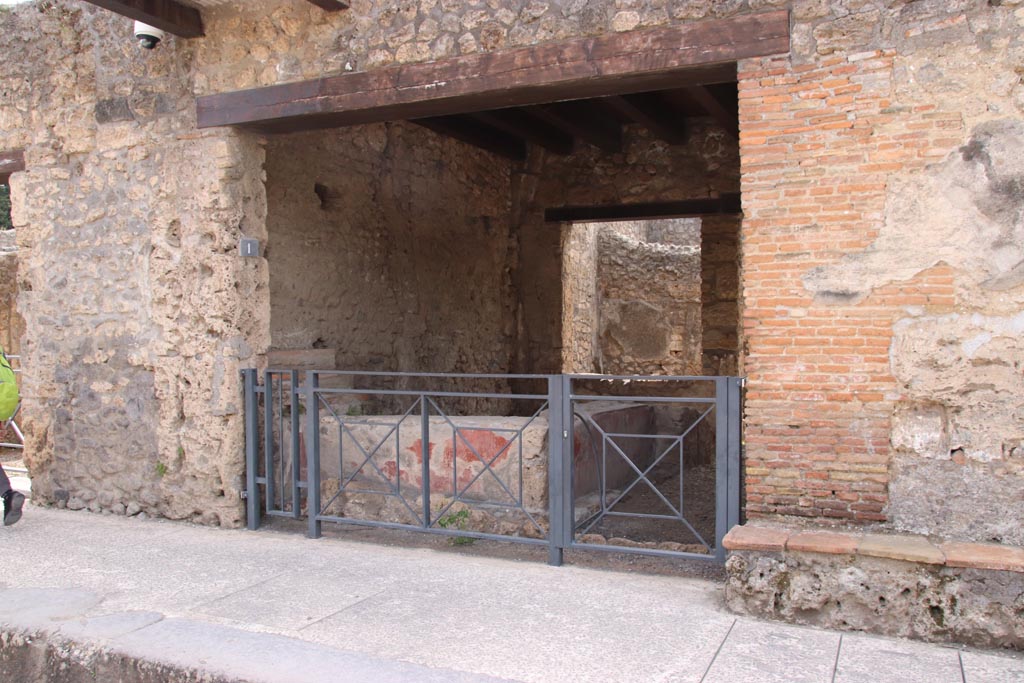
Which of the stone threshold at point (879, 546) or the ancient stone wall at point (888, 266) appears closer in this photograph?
the stone threshold at point (879, 546)

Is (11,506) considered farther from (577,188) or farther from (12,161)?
(577,188)

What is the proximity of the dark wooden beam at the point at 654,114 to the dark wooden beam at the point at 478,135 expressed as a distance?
1.43 metres

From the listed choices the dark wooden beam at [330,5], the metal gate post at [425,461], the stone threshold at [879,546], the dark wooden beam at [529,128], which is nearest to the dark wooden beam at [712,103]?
the dark wooden beam at [529,128]

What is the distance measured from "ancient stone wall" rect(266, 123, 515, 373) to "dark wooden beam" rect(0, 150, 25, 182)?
183 cm

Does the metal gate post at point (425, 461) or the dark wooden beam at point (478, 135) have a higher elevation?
the dark wooden beam at point (478, 135)

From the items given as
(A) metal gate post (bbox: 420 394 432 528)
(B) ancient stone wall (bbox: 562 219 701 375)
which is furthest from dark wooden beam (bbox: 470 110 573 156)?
(B) ancient stone wall (bbox: 562 219 701 375)

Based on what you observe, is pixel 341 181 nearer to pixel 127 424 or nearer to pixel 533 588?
pixel 127 424

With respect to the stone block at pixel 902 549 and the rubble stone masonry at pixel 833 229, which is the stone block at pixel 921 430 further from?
the stone block at pixel 902 549

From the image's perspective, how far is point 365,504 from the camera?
5785 mm

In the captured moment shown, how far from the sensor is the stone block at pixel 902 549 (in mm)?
3656

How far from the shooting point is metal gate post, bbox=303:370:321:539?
5.54 metres

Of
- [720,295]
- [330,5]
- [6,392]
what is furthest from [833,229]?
[720,295]

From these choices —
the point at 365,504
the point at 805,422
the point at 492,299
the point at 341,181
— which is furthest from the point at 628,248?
the point at 805,422

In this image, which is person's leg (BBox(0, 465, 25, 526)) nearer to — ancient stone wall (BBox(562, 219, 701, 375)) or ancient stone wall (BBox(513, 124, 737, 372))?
ancient stone wall (BBox(513, 124, 737, 372))
